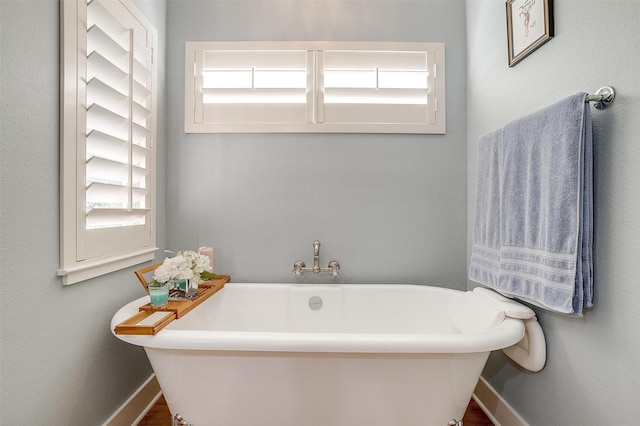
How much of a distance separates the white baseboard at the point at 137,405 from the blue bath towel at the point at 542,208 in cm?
186

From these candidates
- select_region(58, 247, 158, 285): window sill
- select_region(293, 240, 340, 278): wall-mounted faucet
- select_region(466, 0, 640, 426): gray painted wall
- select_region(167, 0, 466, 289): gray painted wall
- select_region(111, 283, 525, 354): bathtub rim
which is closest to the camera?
select_region(466, 0, 640, 426): gray painted wall

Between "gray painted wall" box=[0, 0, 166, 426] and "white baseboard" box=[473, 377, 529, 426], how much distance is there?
1.88 metres

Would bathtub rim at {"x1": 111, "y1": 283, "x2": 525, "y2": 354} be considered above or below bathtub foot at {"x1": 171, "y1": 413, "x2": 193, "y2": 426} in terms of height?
above

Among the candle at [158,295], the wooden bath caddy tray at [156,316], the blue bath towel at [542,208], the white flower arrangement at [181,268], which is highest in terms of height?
the blue bath towel at [542,208]

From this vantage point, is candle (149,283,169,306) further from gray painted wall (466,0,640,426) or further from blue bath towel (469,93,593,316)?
Answer: gray painted wall (466,0,640,426)

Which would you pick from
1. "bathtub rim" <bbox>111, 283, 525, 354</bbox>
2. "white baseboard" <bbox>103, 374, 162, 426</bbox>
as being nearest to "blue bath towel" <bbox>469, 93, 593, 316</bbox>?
"bathtub rim" <bbox>111, 283, 525, 354</bbox>

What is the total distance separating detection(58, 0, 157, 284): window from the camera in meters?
1.18

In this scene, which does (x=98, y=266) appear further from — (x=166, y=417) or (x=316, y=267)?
(x=316, y=267)

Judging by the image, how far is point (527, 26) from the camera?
4.60ft

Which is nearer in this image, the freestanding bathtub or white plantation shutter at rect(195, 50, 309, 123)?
the freestanding bathtub

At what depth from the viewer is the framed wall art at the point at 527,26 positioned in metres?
1.28

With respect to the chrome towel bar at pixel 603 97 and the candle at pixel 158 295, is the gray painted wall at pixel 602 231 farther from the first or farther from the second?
the candle at pixel 158 295

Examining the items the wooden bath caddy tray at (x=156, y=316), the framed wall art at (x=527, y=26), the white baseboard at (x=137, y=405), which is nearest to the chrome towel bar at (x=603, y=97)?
the framed wall art at (x=527, y=26)

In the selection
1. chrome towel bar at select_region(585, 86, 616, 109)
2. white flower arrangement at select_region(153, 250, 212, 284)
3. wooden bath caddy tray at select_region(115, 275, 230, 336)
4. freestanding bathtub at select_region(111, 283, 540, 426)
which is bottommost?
freestanding bathtub at select_region(111, 283, 540, 426)
